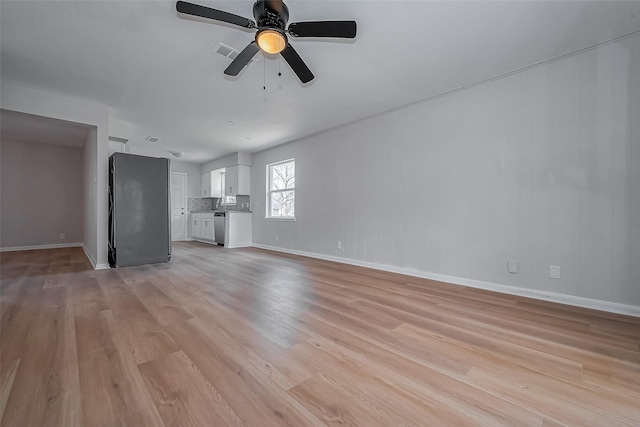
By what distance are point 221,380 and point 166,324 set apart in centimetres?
97

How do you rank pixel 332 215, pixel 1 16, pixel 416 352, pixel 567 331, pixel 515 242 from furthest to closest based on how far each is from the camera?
1. pixel 332 215
2. pixel 515 242
3. pixel 1 16
4. pixel 567 331
5. pixel 416 352

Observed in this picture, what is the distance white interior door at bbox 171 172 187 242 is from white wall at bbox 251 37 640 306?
6.20m

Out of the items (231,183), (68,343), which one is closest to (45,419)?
(68,343)

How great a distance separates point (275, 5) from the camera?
5.66ft

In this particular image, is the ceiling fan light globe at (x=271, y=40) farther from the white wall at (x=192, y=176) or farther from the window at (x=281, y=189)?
the white wall at (x=192, y=176)

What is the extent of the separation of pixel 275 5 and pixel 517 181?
2941 millimetres

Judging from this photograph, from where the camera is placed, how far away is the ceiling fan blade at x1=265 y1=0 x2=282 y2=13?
5.58 ft

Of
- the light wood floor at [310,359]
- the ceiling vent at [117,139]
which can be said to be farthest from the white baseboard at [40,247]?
the light wood floor at [310,359]

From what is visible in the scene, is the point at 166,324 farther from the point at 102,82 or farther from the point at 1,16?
the point at 102,82

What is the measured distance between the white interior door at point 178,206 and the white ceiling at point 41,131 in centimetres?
→ 237

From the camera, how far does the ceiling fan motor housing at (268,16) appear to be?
175cm

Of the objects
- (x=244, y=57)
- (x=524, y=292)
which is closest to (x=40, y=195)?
(x=244, y=57)

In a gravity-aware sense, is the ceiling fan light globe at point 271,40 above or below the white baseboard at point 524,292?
above

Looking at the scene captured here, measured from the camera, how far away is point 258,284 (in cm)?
315
